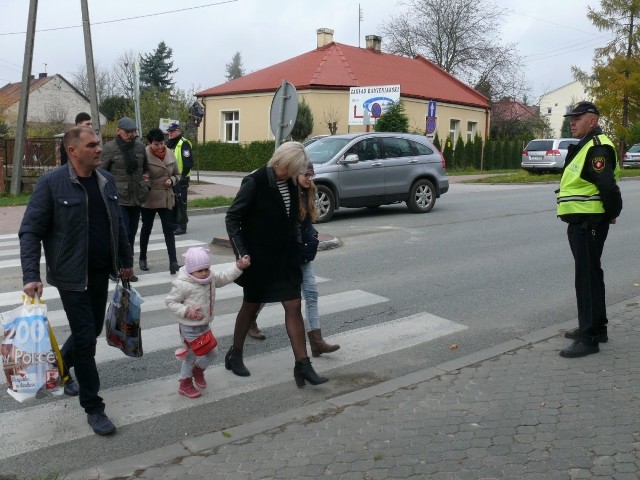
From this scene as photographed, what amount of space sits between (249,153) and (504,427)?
1344 inches

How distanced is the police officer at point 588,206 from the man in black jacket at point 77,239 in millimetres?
3427

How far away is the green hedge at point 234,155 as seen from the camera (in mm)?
37062

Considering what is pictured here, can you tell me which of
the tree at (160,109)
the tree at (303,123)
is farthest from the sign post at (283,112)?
the tree at (160,109)

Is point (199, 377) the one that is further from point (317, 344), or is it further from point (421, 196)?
point (421, 196)

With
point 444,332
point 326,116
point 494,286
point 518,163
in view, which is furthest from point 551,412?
point 518,163

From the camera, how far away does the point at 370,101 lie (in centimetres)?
3319

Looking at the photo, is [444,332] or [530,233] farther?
[530,233]

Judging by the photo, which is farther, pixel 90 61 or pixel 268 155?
pixel 268 155

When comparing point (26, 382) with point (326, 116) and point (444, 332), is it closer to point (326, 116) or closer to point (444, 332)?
point (444, 332)

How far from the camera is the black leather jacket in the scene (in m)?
A: 4.25

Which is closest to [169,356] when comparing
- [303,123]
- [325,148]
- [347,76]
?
[325,148]

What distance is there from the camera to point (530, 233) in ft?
41.2

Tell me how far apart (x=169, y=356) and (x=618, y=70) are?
38006 millimetres

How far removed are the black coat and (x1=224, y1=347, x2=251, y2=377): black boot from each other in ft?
1.98
